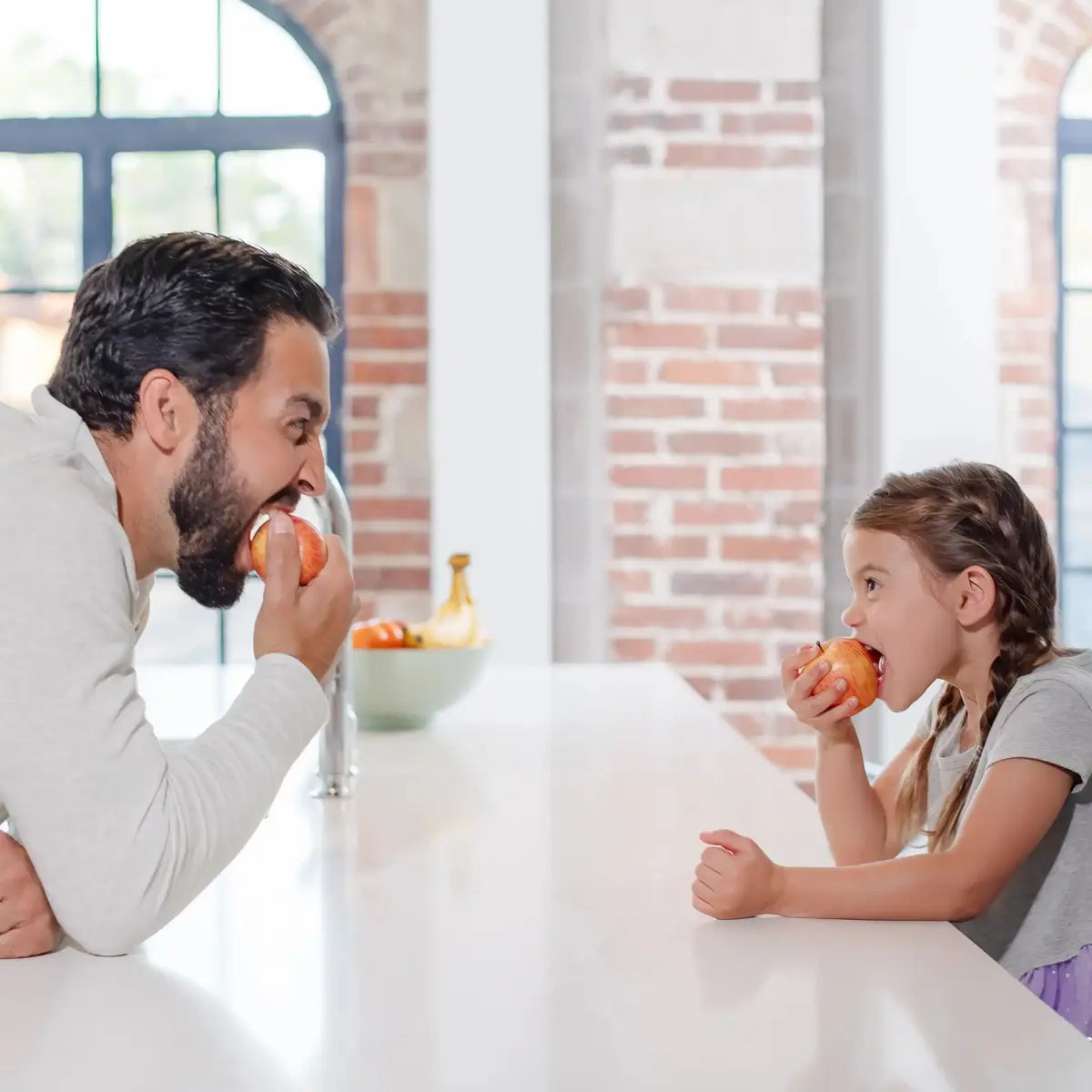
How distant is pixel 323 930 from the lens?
0.94 m

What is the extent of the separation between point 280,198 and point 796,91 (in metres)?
1.40

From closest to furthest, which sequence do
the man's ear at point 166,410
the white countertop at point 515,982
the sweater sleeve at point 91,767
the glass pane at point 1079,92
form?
the white countertop at point 515,982 → the sweater sleeve at point 91,767 → the man's ear at point 166,410 → the glass pane at point 1079,92

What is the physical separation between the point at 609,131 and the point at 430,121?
1.38ft

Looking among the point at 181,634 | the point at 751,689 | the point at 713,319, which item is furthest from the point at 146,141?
the point at 751,689

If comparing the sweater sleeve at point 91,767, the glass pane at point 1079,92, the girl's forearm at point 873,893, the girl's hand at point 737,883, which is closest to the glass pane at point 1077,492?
the glass pane at point 1079,92

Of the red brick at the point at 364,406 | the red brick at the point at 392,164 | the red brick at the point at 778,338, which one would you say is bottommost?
the red brick at the point at 364,406

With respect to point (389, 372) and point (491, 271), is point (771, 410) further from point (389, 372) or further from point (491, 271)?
point (389, 372)

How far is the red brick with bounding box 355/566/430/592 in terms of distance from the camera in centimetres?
359

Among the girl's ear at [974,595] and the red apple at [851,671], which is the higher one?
the girl's ear at [974,595]

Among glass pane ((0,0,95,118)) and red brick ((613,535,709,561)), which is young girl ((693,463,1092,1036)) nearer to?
red brick ((613,535,709,561))

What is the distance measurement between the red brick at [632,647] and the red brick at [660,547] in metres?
0.20

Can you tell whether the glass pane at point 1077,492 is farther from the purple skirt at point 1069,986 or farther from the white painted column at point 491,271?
the purple skirt at point 1069,986

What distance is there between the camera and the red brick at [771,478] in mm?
3221

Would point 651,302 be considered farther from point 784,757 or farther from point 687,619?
point 784,757
